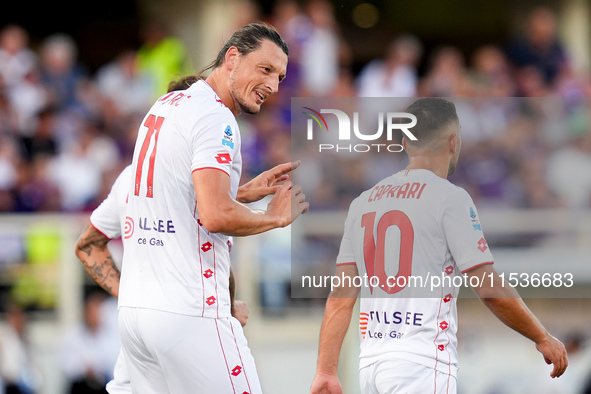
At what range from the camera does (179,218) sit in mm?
4352

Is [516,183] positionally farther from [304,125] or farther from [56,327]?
[56,327]

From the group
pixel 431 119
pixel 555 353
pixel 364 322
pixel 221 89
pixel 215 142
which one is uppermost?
pixel 221 89

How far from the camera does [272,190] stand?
482 centimetres

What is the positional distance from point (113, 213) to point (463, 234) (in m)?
2.03

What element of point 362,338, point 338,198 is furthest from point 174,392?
point 338,198

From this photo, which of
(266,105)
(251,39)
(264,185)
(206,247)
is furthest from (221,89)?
(266,105)

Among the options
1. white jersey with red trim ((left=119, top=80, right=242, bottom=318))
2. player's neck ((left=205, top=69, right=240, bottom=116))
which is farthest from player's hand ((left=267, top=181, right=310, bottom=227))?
player's neck ((left=205, top=69, right=240, bottom=116))

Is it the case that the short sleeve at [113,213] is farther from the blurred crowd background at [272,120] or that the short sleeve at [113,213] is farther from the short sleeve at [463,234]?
the blurred crowd background at [272,120]

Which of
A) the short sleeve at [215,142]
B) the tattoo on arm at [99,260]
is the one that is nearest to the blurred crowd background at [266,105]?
the tattoo on arm at [99,260]

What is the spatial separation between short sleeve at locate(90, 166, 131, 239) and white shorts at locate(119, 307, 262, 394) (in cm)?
106

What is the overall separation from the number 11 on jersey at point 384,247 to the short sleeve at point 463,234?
0.20 metres

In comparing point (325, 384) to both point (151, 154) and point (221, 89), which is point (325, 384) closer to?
point (151, 154)

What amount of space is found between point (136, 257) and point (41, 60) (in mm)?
11374

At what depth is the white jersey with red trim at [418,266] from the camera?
4.54m
